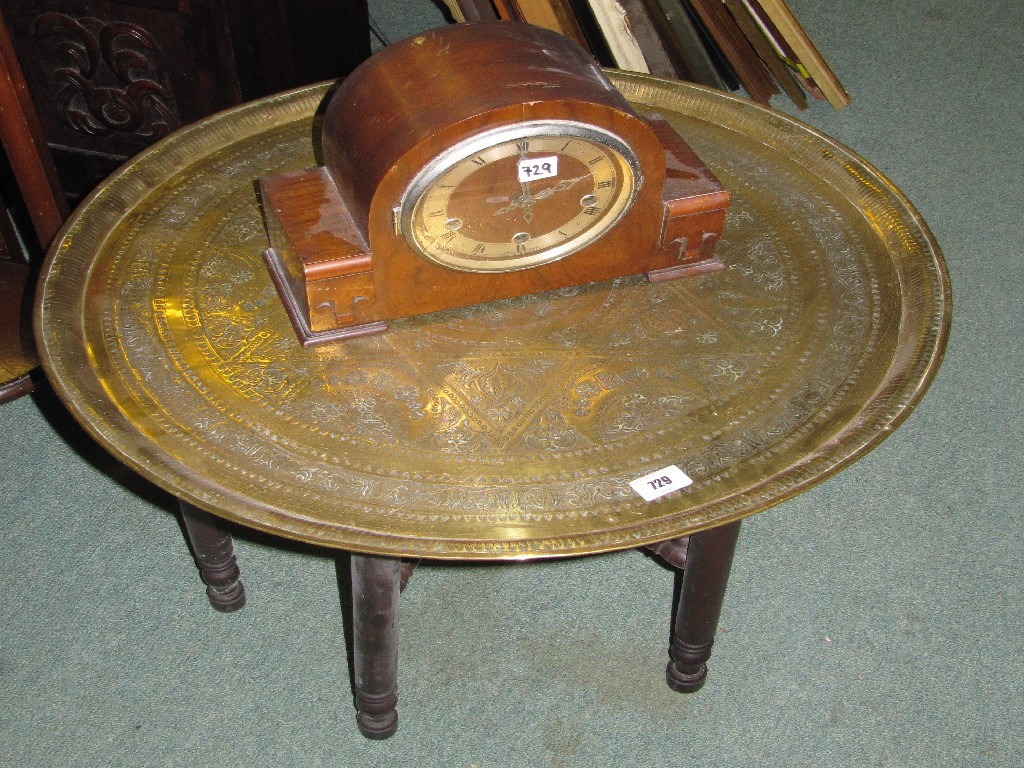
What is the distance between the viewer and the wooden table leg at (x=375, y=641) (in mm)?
1702

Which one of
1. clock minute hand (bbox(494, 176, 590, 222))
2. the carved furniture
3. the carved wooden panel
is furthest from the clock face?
the carved wooden panel

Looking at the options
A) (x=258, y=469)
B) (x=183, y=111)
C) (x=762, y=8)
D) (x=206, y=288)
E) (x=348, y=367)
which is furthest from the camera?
(x=762, y=8)

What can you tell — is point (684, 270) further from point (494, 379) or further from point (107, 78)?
point (107, 78)

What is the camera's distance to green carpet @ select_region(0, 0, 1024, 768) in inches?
81.0

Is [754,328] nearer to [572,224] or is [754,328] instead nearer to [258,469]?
[572,224]

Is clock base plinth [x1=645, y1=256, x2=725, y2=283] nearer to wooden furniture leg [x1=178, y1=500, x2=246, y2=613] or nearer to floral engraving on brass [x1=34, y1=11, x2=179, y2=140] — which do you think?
wooden furniture leg [x1=178, y1=500, x2=246, y2=613]

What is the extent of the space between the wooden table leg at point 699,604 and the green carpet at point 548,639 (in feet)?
0.22

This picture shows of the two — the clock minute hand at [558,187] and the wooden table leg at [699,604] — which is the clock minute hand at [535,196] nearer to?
the clock minute hand at [558,187]

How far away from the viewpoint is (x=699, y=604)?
192 centimetres

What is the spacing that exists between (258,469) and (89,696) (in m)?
0.86

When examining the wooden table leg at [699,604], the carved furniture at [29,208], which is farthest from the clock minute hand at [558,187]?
the carved furniture at [29,208]

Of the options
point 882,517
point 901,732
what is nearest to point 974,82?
point 882,517

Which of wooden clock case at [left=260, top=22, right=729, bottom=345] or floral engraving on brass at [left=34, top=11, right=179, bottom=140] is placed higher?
wooden clock case at [left=260, top=22, right=729, bottom=345]

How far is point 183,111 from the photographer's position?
275cm
